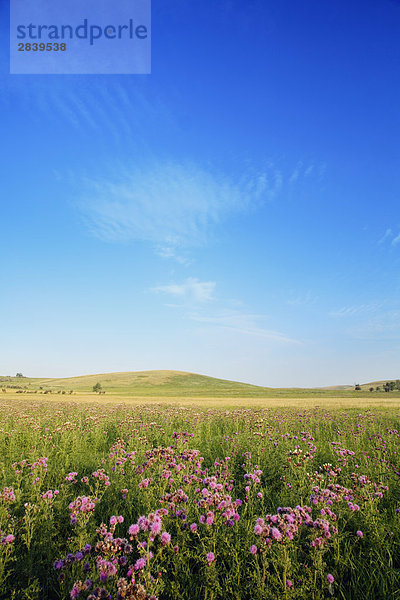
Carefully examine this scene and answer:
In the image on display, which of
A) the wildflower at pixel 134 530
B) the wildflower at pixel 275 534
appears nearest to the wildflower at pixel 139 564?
the wildflower at pixel 134 530

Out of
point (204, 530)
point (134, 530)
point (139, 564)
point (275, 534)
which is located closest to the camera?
point (139, 564)

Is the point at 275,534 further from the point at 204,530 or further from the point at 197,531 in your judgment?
the point at 197,531

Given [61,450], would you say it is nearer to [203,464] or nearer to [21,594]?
[203,464]

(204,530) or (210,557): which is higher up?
(210,557)

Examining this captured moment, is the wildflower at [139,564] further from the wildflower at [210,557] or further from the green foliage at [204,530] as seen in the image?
A: the wildflower at [210,557]

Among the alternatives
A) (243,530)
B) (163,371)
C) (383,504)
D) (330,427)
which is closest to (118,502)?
(243,530)

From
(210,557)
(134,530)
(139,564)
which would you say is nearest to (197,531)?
(210,557)

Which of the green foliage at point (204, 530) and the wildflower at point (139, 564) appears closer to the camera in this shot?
the wildflower at point (139, 564)

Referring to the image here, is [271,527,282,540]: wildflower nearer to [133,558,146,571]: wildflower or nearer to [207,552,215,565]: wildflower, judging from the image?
[207,552,215,565]: wildflower

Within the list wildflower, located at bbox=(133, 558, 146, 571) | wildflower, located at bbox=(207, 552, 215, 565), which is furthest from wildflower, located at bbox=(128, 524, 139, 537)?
wildflower, located at bbox=(207, 552, 215, 565)

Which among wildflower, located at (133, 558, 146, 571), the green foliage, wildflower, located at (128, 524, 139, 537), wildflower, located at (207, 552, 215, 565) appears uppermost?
wildflower, located at (128, 524, 139, 537)

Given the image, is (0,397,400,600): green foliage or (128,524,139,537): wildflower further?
(0,397,400,600): green foliage

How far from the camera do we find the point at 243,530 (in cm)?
369

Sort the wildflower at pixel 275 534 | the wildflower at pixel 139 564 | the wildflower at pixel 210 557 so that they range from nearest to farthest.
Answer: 1. the wildflower at pixel 139 564
2. the wildflower at pixel 275 534
3. the wildflower at pixel 210 557
